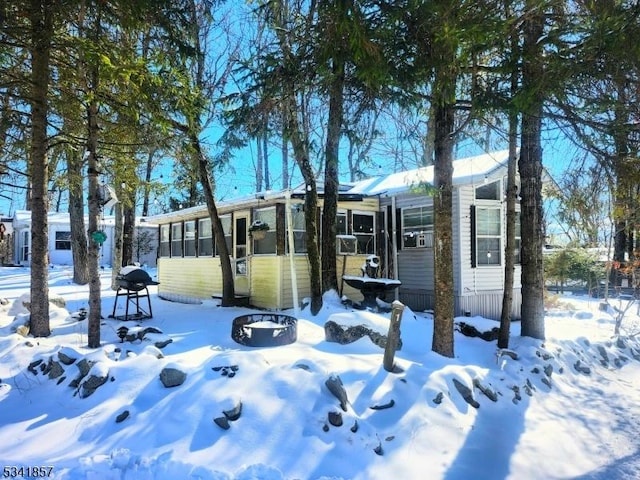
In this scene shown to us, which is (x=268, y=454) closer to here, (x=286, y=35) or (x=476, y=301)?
(x=286, y=35)

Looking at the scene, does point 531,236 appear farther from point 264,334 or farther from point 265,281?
point 265,281

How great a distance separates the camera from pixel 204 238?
519 inches

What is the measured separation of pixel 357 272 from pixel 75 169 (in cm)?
677

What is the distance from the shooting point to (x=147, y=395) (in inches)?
169

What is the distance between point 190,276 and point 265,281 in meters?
3.97

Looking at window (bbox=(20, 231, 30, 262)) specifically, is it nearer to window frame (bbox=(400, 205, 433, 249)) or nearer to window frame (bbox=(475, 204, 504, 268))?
window frame (bbox=(400, 205, 433, 249))

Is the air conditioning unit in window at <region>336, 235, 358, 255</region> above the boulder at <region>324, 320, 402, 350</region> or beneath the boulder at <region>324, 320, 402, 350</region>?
above

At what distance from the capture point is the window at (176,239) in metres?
14.5

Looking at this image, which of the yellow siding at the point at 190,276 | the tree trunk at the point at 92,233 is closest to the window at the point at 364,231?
the yellow siding at the point at 190,276

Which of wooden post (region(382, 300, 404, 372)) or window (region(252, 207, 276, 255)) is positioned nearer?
wooden post (region(382, 300, 404, 372))

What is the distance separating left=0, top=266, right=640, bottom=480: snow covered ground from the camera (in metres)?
3.62

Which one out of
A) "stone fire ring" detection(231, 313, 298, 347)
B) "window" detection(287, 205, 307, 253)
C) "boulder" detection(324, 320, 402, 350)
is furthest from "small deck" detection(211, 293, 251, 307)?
"boulder" detection(324, 320, 402, 350)

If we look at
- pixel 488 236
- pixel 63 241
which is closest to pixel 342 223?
pixel 488 236

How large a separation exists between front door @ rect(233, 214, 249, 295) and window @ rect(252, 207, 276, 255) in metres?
0.43
